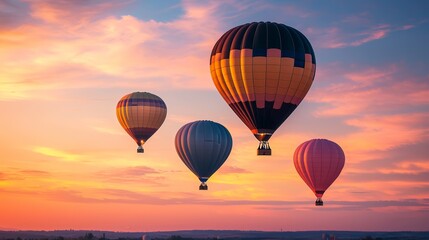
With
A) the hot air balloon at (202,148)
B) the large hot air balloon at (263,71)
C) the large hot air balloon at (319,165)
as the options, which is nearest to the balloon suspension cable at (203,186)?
the hot air balloon at (202,148)

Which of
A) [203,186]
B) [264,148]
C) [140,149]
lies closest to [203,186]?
[203,186]

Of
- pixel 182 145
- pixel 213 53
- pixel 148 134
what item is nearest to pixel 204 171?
pixel 182 145

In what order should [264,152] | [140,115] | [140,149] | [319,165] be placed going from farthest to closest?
[140,149] < [140,115] < [319,165] < [264,152]

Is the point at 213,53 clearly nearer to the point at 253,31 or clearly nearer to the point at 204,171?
the point at 253,31

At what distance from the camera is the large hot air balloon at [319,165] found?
84812mm

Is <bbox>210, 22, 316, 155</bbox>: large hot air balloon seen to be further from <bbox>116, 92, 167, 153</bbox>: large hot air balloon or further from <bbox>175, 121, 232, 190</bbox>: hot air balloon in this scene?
<bbox>116, 92, 167, 153</bbox>: large hot air balloon

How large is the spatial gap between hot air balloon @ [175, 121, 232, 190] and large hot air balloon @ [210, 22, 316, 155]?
2251 cm

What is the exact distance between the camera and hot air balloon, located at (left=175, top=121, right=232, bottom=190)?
86.6 metres

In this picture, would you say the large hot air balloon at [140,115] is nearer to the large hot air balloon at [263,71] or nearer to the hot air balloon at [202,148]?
the hot air balloon at [202,148]

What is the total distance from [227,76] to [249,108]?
3.45 metres

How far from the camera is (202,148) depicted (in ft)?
285

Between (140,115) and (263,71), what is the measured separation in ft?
112

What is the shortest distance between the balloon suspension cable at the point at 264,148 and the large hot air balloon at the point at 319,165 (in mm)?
22285

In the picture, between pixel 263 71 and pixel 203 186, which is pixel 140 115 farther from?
pixel 263 71
